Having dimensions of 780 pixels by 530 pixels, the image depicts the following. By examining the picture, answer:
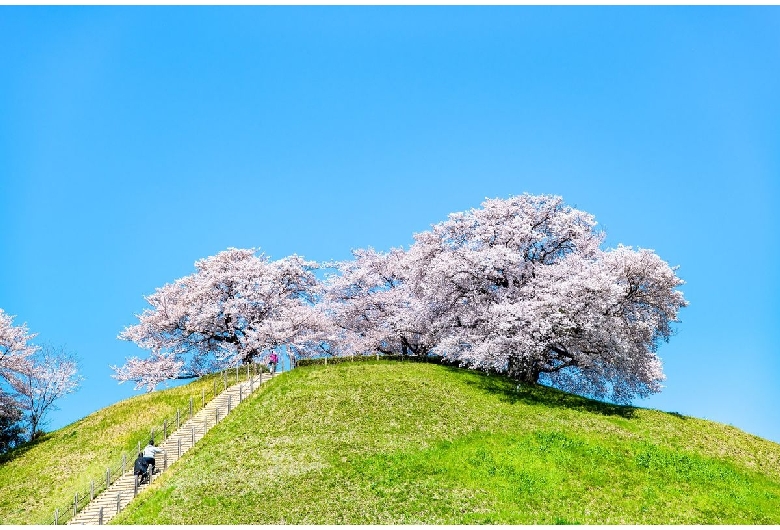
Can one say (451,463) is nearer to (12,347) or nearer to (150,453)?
(150,453)

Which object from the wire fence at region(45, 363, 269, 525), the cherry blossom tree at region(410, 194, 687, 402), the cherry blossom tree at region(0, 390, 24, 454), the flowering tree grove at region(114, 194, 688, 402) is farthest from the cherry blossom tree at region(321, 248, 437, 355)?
the cherry blossom tree at region(0, 390, 24, 454)

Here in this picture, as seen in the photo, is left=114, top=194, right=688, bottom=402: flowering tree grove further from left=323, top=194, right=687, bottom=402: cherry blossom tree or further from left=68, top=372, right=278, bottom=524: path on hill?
left=68, top=372, right=278, bottom=524: path on hill

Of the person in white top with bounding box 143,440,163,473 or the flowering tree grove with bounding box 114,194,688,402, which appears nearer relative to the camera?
the person in white top with bounding box 143,440,163,473

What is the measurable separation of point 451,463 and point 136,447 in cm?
2102

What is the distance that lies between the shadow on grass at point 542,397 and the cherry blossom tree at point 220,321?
59.3 feet

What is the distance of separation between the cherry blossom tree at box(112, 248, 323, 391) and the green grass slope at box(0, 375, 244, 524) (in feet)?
24.2

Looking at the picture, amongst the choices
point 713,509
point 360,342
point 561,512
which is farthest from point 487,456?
point 360,342

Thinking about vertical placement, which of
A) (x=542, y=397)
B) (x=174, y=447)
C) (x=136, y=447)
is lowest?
(x=174, y=447)

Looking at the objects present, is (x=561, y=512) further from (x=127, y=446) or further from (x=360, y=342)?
(x=360, y=342)

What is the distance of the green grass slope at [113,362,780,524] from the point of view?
3588cm

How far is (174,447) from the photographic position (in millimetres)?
45719

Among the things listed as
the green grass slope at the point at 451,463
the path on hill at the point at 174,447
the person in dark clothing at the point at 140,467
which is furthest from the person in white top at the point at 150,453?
the green grass slope at the point at 451,463

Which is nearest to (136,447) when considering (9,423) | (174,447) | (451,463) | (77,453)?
(174,447)

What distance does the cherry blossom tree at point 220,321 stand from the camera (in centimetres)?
6644
